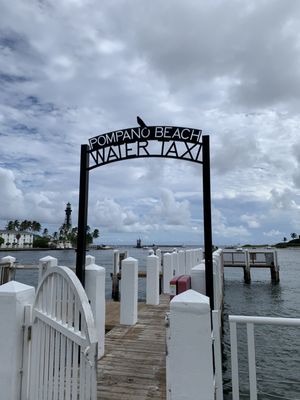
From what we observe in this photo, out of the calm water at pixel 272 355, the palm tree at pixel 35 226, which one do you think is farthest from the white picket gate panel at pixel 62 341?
the palm tree at pixel 35 226

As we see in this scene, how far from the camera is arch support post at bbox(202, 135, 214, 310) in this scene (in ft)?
15.6

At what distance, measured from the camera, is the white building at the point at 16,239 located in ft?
404

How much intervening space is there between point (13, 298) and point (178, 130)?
376cm

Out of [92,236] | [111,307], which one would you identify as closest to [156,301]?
[111,307]

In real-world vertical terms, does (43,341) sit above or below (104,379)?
above

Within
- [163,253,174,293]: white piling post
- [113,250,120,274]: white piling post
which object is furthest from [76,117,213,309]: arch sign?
[113,250,120,274]: white piling post

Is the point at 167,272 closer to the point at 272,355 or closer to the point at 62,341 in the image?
the point at 272,355

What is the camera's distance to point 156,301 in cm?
1035

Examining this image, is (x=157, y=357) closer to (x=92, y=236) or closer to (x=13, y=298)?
(x=13, y=298)

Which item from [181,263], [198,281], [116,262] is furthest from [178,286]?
[116,262]

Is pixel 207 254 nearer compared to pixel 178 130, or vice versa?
pixel 207 254

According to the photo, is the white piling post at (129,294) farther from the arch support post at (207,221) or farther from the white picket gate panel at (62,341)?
the white picket gate panel at (62,341)

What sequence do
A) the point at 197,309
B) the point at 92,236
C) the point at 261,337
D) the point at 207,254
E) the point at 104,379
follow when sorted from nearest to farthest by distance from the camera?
1. the point at 197,309
2. the point at 104,379
3. the point at 207,254
4. the point at 261,337
5. the point at 92,236

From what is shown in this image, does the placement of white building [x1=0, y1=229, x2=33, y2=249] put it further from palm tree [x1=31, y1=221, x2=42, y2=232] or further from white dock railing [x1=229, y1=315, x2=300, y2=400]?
white dock railing [x1=229, y1=315, x2=300, y2=400]
